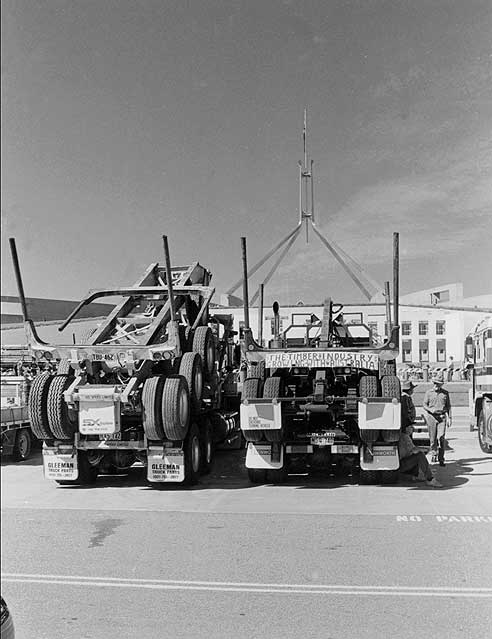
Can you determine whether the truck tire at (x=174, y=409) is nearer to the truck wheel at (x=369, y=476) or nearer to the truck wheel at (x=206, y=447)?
the truck wheel at (x=206, y=447)

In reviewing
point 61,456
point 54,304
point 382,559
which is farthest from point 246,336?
point 54,304

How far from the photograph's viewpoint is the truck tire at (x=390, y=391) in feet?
26.9

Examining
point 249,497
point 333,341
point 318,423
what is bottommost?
point 249,497

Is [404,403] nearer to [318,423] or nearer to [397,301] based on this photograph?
[318,423]

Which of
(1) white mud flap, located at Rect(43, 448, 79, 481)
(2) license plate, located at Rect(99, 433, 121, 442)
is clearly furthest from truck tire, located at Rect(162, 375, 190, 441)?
(1) white mud flap, located at Rect(43, 448, 79, 481)

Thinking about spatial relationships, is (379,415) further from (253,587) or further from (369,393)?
(253,587)

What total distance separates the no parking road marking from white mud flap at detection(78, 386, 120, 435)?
338 cm

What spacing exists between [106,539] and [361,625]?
266cm

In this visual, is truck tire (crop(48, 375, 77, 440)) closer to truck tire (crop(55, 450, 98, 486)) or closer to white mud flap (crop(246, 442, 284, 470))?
truck tire (crop(55, 450, 98, 486))

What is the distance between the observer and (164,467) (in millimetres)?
8461

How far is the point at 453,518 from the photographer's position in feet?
21.3

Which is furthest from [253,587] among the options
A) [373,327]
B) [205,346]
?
[373,327]

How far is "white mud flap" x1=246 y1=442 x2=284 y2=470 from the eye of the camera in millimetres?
8633

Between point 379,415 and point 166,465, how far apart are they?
8.58ft
